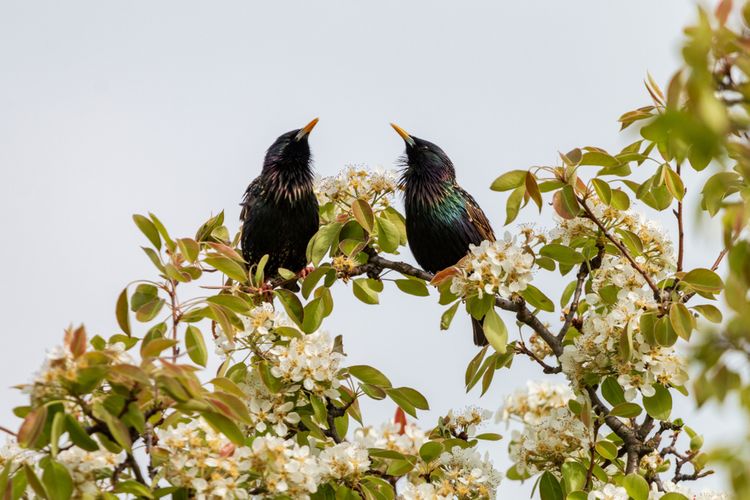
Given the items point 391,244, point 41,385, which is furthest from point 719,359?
point 391,244

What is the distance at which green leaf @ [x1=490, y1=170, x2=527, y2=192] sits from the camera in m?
2.90

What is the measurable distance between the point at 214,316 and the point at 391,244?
1130 millimetres

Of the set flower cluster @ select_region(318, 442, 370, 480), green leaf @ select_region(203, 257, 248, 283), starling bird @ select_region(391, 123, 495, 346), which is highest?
starling bird @ select_region(391, 123, 495, 346)

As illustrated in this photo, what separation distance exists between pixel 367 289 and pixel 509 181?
2.86 ft

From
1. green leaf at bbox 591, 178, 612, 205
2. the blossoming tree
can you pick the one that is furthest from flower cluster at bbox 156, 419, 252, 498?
green leaf at bbox 591, 178, 612, 205

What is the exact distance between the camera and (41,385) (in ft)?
6.63

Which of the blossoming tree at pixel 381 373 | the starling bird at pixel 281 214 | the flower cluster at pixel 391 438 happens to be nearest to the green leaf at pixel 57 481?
the blossoming tree at pixel 381 373

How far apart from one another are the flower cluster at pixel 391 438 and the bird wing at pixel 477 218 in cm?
185

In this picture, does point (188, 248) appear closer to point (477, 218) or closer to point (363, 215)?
point (363, 215)

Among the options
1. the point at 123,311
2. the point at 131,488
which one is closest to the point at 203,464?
the point at 131,488

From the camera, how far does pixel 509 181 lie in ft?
9.56

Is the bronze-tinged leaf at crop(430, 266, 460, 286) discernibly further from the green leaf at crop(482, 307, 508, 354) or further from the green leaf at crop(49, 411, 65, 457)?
the green leaf at crop(49, 411, 65, 457)

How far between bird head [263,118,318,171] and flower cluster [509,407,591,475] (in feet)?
6.95

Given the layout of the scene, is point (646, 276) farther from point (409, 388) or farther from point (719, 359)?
point (719, 359)
